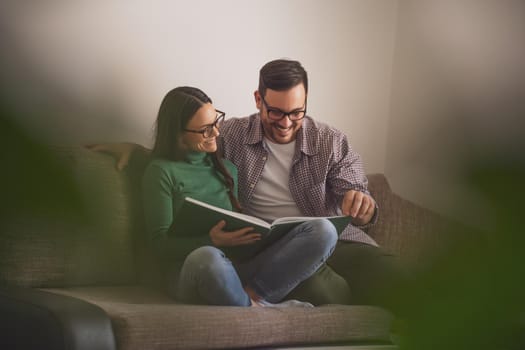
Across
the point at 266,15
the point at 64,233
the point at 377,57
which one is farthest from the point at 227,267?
the point at 64,233

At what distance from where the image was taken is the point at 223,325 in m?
1.27

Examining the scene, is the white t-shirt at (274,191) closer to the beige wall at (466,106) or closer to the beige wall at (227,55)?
the beige wall at (227,55)

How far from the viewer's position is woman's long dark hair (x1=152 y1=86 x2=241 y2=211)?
5.30 ft

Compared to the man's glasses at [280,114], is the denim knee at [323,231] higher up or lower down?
lower down

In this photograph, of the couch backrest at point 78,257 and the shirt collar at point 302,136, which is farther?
the shirt collar at point 302,136

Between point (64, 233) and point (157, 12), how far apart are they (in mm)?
1601

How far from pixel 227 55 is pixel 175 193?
0.45 meters

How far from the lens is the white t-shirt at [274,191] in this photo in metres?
1.74

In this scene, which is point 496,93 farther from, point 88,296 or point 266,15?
point 266,15

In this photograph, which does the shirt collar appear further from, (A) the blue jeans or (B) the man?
(A) the blue jeans

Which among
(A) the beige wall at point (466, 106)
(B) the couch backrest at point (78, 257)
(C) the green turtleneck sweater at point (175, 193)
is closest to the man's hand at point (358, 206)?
(C) the green turtleneck sweater at point (175, 193)

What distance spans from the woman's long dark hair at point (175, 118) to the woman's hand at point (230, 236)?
0.26 meters

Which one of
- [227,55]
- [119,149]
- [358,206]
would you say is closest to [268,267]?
[358,206]

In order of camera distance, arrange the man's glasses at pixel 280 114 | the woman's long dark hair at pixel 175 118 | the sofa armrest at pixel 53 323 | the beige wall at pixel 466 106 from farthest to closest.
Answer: the man's glasses at pixel 280 114, the woman's long dark hair at pixel 175 118, the sofa armrest at pixel 53 323, the beige wall at pixel 466 106
